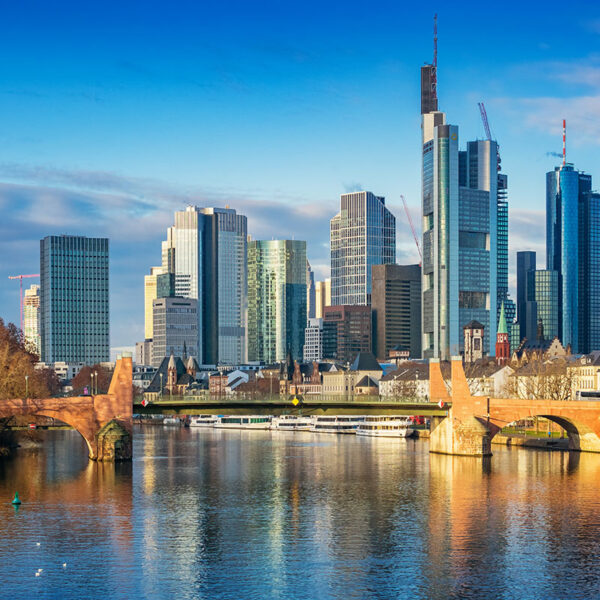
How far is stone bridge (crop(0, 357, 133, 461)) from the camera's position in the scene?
402 ft

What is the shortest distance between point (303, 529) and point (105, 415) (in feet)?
172

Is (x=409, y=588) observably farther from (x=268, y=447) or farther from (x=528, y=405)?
(x=268, y=447)

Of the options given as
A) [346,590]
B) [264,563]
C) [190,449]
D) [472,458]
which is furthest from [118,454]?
[346,590]

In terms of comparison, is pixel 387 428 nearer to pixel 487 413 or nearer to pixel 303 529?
pixel 487 413

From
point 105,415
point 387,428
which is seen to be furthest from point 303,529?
point 387,428

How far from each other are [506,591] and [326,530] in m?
20.1

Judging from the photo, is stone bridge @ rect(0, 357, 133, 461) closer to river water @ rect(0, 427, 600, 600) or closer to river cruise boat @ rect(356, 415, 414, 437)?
river water @ rect(0, 427, 600, 600)

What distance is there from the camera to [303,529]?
77.8 metres

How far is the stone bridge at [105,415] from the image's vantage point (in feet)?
402

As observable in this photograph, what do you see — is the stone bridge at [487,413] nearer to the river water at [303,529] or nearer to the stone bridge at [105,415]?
the river water at [303,529]

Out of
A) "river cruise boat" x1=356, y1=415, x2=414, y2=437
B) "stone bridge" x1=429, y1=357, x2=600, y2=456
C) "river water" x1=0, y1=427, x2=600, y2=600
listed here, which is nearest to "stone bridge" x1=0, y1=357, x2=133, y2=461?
"river water" x1=0, y1=427, x2=600, y2=600

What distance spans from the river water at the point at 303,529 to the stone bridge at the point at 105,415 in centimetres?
320

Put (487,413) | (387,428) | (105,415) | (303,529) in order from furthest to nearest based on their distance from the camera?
(387,428) < (487,413) < (105,415) < (303,529)

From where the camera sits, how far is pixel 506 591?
5972 centimetres
